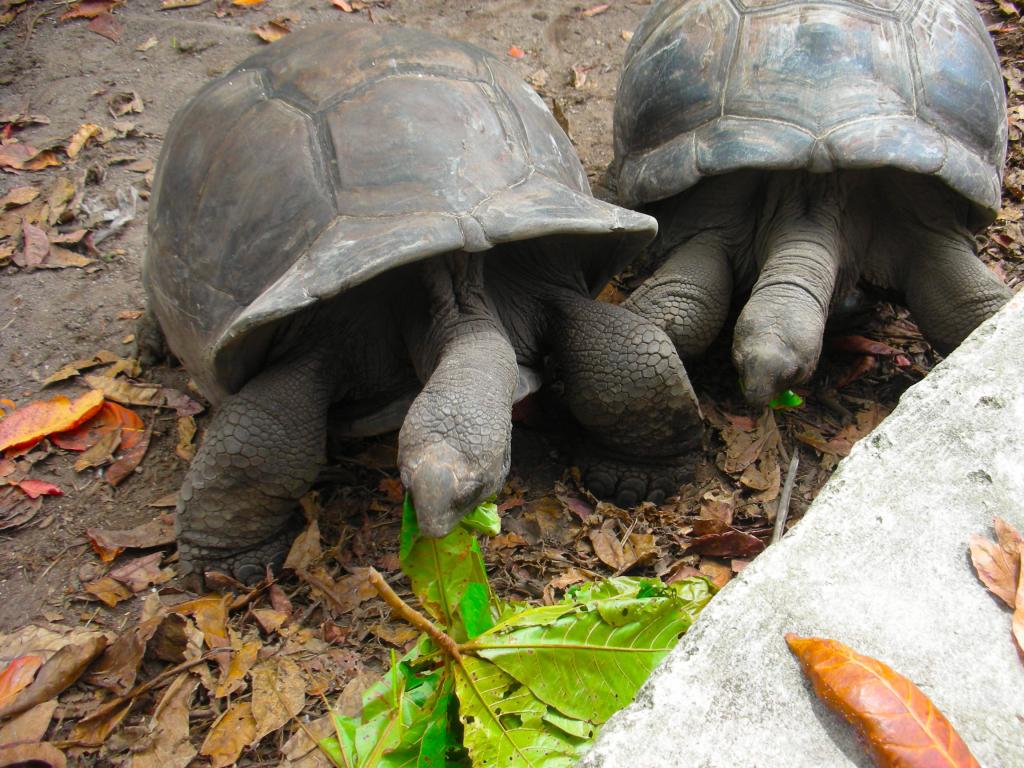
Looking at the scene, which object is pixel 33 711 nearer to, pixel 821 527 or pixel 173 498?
pixel 173 498

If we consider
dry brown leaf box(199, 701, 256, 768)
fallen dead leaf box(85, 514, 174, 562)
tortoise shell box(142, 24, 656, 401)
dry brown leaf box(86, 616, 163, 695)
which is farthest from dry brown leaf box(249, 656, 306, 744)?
tortoise shell box(142, 24, 656, 401)

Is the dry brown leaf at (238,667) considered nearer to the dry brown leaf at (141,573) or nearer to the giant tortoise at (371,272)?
the giant tortoise at (371,272)

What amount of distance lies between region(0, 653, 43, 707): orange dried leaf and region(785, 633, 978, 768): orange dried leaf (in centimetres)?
202

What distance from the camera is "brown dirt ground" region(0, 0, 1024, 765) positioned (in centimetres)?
275

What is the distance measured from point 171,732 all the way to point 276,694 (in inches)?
10.6

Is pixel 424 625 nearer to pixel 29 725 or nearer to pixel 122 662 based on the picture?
pixel 122 662

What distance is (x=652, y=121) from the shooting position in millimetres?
3500

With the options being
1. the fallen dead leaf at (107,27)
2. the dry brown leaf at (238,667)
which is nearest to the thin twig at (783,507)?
the dry brown leaf at (238,667)

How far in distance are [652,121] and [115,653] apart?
2680 mm

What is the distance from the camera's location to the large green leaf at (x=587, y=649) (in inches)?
75.6

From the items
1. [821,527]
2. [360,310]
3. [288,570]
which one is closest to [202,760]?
[288,570]

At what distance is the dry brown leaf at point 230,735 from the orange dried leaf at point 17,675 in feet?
1.80

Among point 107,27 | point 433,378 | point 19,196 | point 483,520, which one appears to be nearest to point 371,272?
point 433,378

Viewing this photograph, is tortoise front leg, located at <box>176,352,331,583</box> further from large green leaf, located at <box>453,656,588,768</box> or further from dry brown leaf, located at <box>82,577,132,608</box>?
→ large green leaf, located at <box>453,656,588,768</box>
